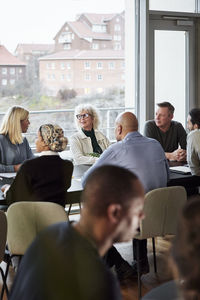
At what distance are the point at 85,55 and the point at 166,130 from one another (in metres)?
1.35

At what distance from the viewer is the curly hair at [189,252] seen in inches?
55.4

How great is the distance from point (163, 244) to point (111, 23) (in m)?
2.66

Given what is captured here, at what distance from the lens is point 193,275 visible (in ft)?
4.61

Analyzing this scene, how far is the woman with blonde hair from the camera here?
4.72 meters

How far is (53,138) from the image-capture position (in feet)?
13.2

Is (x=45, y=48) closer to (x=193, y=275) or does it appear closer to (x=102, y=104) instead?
(x=102, y=104)

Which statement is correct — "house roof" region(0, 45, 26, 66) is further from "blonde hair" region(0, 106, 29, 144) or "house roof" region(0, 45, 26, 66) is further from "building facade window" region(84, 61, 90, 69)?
"blonde hair" region(0, 106, 29, 144)

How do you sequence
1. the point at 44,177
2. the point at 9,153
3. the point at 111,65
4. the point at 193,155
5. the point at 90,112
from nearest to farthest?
1. the point at 44,177
2. the point at 193,155
3. the point at 9,153
4. the point at 90,112
5. the point at 111,65

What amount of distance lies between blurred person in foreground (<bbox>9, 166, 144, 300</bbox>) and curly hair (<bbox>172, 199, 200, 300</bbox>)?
247 mm

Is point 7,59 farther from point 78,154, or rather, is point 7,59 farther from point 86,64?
point 78,154

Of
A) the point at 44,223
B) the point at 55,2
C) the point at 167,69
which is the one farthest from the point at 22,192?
the point at 167,69

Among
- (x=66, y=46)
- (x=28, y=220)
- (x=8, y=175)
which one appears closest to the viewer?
(x=28, y=220)

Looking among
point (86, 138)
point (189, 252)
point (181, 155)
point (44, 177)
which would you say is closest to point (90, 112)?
point (86, 138)

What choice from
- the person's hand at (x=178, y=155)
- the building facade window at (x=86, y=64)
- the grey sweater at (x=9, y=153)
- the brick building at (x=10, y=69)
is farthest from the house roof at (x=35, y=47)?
the person's hand at (x=178, y=155)
